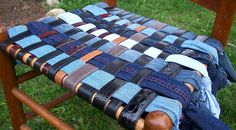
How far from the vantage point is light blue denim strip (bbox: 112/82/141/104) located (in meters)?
0.88

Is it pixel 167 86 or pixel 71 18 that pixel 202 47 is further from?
pixel 71 18

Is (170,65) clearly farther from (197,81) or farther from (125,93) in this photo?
(125,93)

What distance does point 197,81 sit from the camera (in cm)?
98

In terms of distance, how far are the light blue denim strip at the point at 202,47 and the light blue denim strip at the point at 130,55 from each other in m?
0.17

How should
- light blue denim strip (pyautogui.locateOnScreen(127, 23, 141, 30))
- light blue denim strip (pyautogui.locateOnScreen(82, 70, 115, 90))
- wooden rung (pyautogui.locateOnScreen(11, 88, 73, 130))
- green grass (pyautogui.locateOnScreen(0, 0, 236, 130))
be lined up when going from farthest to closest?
green grass (pyautogui.locateOnScreen(0, 0, 236, 130)) → light blue denim strip (pyautogui.locateOnScreen(127, 23, 141, 30)) → wooden rung (pyautogui.locateOnScreen(11, 88, 73, 130)) → light blue denim strip (pyautogui.locateOnScreen(82, 70, 115, 90))

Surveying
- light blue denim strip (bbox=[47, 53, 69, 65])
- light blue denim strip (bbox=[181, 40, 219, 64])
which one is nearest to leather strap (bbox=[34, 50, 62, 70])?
light blue denim strip (bbox=[47, 53, 69, 65])

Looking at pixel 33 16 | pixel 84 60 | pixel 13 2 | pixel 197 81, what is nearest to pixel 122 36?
pixel 84 60

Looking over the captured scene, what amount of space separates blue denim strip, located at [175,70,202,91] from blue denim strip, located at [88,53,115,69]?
0.71 feet

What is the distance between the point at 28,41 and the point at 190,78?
535 mm

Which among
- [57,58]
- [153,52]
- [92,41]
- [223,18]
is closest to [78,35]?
[92,41]

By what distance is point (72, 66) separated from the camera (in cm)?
101

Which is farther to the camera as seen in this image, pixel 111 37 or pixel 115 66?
pixel 111 37

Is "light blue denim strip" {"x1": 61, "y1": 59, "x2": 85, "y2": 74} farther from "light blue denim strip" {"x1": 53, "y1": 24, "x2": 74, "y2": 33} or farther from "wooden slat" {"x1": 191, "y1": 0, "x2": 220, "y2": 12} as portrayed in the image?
"wooden slat" {"x1": 191, "y1": 0, "x2": 220, "y2": 12}

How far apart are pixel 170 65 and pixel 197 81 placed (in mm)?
102
